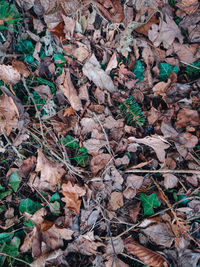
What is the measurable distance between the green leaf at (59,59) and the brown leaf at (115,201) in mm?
1172

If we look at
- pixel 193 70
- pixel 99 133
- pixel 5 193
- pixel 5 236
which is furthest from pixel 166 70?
pixel 5 236

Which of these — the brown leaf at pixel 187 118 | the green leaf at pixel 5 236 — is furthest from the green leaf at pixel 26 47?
the green leaf at pixel 5 236

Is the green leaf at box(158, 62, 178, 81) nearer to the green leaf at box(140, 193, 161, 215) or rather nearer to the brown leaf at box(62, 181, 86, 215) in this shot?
the green leaf at box(140, 193, 161, 215)

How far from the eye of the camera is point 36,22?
1.84m

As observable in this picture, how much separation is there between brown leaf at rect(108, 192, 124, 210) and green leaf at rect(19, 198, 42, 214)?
574 millimetres

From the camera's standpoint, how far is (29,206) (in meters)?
1.75

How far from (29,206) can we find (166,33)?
5.96 feet

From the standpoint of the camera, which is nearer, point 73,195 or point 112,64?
point 73,195

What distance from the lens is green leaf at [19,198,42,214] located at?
174cm

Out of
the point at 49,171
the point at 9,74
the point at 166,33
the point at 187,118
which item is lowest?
the point at 49,171

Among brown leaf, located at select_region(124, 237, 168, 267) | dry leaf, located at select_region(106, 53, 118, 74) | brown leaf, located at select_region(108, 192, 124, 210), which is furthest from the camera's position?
dry leaf, located at select_region(106, 53, 118, 74)

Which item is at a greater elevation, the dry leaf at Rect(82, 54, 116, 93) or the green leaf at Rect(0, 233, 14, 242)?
the dry leaf at Rect(82, 54, 116, 93)

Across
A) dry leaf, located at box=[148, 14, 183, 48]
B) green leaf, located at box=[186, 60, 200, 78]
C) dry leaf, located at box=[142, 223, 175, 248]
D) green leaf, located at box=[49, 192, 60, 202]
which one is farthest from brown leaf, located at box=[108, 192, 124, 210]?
dry leaf, located at box=[148, 14, 183, 48]

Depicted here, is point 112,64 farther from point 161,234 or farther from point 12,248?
point 12,248
